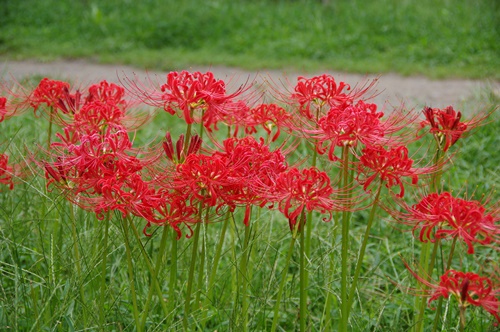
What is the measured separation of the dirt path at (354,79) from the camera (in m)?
7.25

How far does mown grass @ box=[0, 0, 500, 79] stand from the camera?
9367 mm

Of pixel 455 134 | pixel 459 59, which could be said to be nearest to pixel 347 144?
pixel 455 134

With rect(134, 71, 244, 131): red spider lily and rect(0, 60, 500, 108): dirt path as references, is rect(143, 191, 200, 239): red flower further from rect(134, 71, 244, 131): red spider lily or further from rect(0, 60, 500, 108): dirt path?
rect(0, 60, 500, 108): dirt path

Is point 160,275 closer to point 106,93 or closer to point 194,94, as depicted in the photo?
point 106,93

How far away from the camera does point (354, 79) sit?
8641 millimetres

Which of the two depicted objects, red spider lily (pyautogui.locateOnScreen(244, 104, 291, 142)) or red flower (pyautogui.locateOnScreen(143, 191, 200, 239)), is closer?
red flower (pyautogui.locateOnScreen(143, 191, 200, 239))

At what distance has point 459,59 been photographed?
9.16m

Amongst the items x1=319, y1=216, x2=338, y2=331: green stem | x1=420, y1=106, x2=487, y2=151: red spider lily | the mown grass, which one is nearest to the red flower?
x1=319, y1=216, x2=338, y2=331: green stem

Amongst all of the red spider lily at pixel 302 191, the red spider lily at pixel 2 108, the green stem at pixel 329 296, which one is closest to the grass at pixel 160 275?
the green stem at pixel 329 296

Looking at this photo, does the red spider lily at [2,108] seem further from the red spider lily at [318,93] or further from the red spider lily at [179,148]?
the red spider lily at [318,93]

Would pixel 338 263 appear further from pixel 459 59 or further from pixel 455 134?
pixel 459 59

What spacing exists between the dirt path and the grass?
9.84 feet

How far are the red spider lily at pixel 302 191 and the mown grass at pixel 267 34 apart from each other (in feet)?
23.6

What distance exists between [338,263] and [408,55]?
733 centimetres
